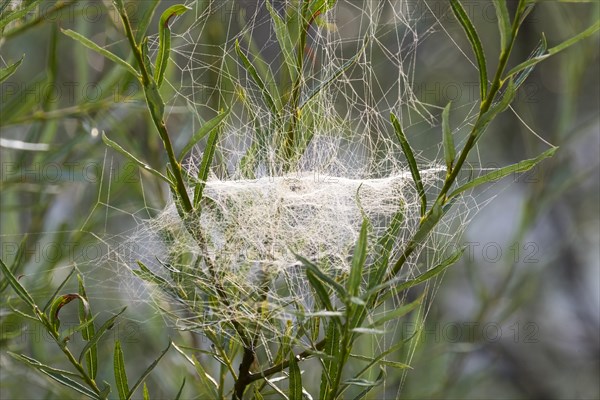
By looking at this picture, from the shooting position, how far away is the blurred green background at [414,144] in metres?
1.40

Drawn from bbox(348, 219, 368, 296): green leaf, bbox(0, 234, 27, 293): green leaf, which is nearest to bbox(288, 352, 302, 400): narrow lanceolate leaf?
bbox(348, 219, 368, 296): green leaf

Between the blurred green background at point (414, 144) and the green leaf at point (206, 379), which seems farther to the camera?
the blurred green background at point (414, 144)

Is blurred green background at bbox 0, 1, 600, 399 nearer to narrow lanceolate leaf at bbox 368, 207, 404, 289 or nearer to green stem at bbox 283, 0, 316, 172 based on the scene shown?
green stem at bbox 283, 0, 316, 172

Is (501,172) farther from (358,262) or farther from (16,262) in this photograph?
(16,262)

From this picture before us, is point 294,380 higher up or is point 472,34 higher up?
point 472,34

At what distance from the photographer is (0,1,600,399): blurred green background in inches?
55.1

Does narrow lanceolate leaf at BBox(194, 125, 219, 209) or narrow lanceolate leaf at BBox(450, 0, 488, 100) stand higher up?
Result: narrow lanceolate leaf at BBox(450, 0, 488, 100)

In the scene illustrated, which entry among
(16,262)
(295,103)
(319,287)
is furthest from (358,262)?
(16,262)

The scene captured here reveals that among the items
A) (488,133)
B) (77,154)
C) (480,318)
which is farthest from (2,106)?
(488,133)

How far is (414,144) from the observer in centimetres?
210

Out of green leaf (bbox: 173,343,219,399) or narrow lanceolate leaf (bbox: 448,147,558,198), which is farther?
green leaf (bbox: 173,343,219,399)

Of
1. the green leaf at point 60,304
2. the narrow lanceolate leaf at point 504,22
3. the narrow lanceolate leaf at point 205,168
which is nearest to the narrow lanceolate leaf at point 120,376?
the green leaf at point 60,304

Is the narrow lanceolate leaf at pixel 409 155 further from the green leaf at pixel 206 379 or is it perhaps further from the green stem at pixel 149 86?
the green leaf at pixel 206 379

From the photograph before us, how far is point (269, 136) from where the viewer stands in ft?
2.73
